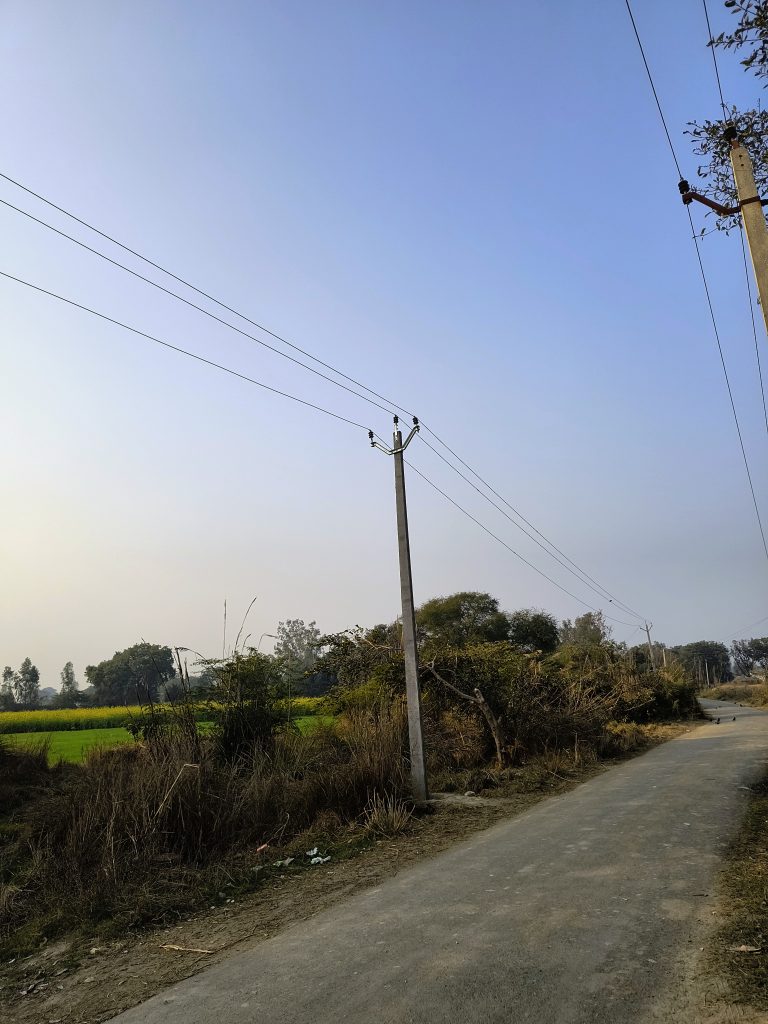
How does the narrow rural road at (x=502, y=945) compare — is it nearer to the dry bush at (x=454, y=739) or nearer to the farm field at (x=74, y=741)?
the farm field at (x=74, y=741)

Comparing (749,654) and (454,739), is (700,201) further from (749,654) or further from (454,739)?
(749,654)

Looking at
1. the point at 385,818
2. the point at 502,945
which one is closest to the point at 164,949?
the point at 502,945

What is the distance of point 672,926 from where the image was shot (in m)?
5.02

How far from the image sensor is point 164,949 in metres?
5.77

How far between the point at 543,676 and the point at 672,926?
14.7 metres

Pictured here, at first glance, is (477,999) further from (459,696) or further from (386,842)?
(459,696)

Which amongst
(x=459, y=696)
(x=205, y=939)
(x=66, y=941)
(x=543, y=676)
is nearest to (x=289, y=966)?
(x=205, y=939)

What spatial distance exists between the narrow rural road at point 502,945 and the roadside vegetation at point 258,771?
85.2 inches

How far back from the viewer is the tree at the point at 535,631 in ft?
173

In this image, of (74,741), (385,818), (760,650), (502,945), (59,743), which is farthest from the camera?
(760,650)

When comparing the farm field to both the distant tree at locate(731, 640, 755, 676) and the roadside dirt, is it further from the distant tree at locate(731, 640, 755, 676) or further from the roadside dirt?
the distant tree at locate(731, 640, 755, 676)

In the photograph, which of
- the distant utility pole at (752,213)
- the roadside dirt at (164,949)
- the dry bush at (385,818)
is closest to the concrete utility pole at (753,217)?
the distant utility pole at (752,213)

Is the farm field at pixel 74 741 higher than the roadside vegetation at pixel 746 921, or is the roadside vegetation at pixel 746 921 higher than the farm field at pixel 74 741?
the farm field at pixel 74 741

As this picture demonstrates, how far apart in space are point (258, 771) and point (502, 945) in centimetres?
626
